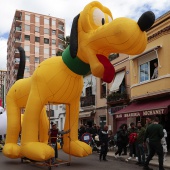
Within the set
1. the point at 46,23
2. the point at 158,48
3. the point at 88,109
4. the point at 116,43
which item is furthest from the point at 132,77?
the point at 46,23

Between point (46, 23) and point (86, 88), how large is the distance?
41.9 m

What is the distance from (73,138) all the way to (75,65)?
8.75 feet

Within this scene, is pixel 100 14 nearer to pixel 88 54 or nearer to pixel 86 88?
pixel 88 54

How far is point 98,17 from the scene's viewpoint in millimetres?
7824

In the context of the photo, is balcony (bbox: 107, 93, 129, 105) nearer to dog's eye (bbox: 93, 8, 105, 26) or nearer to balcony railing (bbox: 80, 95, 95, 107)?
balcony railing (bbox: 80, 95, 95, 107)

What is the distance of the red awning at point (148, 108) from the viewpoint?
1386 cm

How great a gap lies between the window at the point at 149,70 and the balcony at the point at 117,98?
218 cm

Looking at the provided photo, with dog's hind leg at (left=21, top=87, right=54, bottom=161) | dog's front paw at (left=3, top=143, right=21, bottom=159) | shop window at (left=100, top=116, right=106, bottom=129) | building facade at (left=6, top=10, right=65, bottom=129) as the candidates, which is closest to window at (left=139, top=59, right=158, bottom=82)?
shop window at (left=100, top=116, right=106, bottom=129)

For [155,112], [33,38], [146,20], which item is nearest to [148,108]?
[155,112]

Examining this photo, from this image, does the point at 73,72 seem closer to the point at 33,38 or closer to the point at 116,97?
the point at 116,97

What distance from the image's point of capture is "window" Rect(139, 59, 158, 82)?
16.2m

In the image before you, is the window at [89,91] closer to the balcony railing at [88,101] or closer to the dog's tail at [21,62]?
the balcony railing at [88,101]

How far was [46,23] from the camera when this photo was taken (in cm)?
6525

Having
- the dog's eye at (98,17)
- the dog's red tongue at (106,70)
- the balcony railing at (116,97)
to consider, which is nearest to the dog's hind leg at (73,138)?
the dog's red tongue at (106,70)
